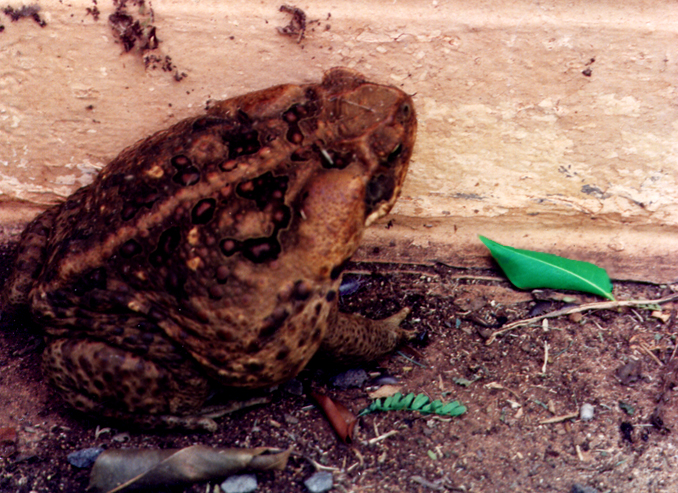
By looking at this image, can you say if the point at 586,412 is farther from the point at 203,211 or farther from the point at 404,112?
the point at 203,211

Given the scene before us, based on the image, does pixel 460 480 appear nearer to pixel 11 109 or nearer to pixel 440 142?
pixel 440 142

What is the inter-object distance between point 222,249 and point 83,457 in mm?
885

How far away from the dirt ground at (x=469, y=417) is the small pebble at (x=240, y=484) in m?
0.04

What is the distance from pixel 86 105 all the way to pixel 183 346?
1096 mm

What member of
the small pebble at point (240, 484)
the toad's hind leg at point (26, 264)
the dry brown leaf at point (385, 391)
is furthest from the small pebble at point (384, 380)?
the toad's hind leg at point (26, 264)

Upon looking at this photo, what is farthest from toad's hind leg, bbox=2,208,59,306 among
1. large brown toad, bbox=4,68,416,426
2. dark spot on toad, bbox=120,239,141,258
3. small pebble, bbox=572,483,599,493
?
small pebble, bbox=572,483,599,493

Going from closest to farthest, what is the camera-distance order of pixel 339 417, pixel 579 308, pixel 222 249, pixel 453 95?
pixel 222 249 → pixel 339 417 → pixel 453 95 → pixel 579 308

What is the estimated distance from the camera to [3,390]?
218 centimetres

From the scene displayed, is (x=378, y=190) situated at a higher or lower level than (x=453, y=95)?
lower

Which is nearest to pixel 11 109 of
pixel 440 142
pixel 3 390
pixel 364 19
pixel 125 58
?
pixel 125 58

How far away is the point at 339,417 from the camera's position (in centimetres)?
206

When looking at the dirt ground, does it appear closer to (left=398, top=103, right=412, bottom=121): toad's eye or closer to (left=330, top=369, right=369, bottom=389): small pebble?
(left=330, top=369, right=369, bottom=389): small pebble

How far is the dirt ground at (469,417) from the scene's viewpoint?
75.2 inches

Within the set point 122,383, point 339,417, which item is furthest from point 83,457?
point 339,417
